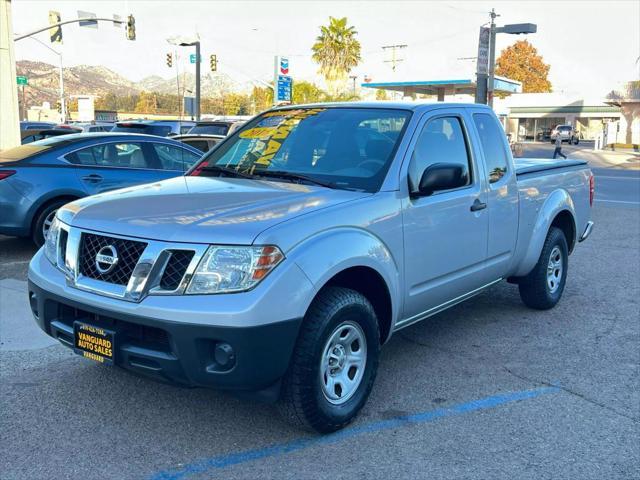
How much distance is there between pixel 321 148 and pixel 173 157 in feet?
18.0

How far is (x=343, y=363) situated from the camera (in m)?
3.94

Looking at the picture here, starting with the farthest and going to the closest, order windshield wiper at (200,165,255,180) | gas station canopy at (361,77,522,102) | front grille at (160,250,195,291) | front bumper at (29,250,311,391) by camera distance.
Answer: gas station canopy at (361,77,522,102), windshield wiper at (200,165,255,180), front grille at (160,250,195,291), front bumper at (29,250,311,391)

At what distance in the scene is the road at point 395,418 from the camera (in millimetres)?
3510

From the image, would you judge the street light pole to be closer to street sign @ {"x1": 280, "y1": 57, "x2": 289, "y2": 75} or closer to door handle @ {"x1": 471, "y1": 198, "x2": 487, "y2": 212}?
street sign @ {"x1": 280, "y1": 57, "x2": 289, "y2": 75}

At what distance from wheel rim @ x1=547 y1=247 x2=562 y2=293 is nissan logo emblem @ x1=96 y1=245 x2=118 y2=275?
169 inches

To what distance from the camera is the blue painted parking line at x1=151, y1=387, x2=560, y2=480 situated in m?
3.47

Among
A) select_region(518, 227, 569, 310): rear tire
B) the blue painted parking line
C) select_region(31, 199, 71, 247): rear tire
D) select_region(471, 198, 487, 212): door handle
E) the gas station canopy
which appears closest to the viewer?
the blue painted parking line

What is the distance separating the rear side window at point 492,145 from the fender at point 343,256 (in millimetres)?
1648

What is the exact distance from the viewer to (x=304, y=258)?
3.47 meters

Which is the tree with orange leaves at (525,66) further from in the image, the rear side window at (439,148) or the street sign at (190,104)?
the rear side window at (439,148)

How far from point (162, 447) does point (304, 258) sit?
130 cm

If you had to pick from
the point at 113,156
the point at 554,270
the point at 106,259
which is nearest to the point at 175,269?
the point at 106,259

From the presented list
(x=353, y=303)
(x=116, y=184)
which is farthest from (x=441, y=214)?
(x=116, y=184)

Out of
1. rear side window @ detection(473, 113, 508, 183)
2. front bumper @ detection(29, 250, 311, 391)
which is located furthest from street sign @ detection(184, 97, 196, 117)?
front bumper @ detection(29, 250, 311, 391)
